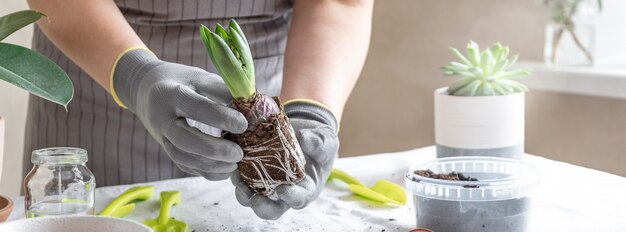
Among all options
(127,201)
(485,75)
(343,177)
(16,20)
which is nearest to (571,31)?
(485,75)

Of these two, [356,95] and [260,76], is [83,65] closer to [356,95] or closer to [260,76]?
[260,76]

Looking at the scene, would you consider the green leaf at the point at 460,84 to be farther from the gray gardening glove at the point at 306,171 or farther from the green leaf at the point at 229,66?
the green leaf at the point at 229,66

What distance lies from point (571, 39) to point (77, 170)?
1870mm

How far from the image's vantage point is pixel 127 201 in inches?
49.1

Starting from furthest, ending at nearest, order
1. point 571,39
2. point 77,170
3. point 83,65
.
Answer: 1. point 571,39
2. point 83,65
3. point 77,170

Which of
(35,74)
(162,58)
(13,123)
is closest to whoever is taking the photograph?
(35,74)

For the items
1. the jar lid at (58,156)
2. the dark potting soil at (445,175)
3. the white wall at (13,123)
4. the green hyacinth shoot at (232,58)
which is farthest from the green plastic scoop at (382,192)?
the white wall at (13,123)

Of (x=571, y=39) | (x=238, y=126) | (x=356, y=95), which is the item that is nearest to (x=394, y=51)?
(x=356, y=95)

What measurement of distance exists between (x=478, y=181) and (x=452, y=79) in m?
1.85

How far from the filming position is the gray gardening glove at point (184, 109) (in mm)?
1004

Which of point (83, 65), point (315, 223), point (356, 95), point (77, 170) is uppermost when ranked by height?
point (83, 65)

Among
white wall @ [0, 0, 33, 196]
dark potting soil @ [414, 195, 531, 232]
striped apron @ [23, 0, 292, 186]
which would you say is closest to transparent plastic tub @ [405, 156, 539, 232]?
dark potting soil @ [414, 195, 531, 232]

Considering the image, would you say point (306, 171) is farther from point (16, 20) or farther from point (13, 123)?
point (13, 123)

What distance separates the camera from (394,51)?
9.92ft
